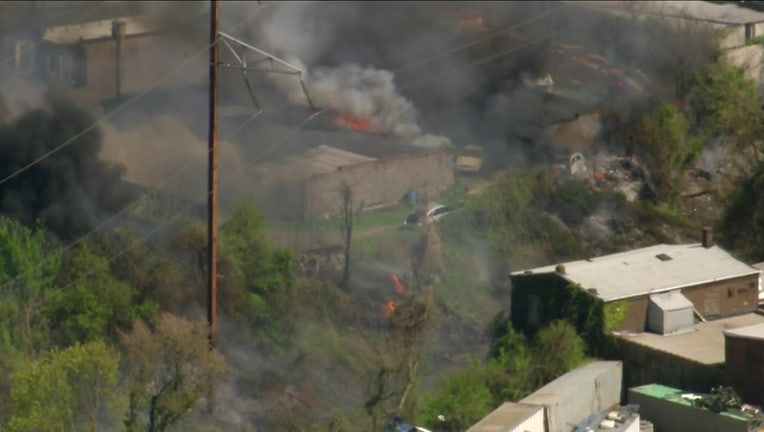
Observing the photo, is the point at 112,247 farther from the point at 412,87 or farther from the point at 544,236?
the point at 412,87

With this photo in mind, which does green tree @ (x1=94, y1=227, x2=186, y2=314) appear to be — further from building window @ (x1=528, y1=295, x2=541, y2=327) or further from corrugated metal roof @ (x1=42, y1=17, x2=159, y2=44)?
corrugated metal roof @ (x1=42, y1=17, x2=159, y2=44)

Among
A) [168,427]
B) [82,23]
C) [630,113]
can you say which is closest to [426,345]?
[168,427]

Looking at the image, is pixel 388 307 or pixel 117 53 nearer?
pixel 388 307

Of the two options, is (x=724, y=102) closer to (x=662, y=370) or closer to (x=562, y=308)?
(x=562, y=308)

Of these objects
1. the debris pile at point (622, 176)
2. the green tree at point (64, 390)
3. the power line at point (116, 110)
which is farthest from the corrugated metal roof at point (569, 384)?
the debris pile at point (622, 176)

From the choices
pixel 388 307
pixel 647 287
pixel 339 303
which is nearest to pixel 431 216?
pixel 388 307
